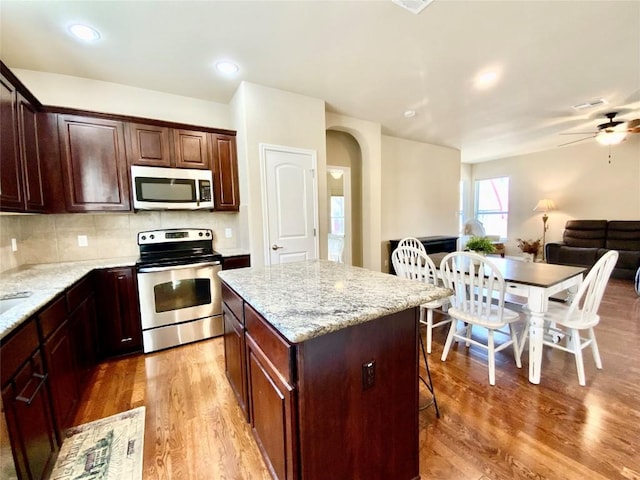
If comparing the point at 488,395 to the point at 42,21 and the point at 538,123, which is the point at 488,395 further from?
the point at 538,123

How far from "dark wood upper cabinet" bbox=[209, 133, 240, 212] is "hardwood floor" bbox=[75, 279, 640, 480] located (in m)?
1.65

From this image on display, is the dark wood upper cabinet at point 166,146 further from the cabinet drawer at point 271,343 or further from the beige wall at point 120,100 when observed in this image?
the cabinet drawer at point 271,343

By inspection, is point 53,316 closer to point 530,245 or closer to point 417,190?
point 417,190

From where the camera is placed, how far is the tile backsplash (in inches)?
94.8

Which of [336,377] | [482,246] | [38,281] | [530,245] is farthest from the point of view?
[530,245]

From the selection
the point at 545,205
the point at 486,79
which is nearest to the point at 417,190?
the point at 486,79

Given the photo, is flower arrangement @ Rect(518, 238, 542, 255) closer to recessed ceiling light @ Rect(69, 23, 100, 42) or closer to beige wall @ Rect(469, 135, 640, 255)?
beige wall @ Rect(469, 135, 640, 255)

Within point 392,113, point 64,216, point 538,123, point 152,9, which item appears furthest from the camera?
point 538,123

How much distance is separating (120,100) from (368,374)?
3.52 meters

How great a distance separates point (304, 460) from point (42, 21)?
10.4 feet

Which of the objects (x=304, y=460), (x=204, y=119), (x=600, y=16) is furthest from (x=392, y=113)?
(x=304, y=460)

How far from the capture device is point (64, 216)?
270cm

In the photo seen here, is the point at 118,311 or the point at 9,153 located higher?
the point at 9,153

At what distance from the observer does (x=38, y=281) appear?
188 centimetres
